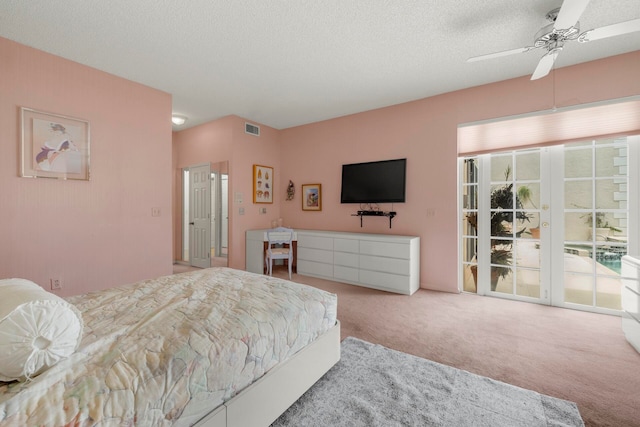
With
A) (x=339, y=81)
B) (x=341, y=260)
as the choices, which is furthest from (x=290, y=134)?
(x=341, y=260)

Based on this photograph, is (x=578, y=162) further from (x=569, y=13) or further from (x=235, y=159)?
(x=235, y=159)

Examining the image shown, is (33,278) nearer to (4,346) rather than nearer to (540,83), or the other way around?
(4,346)

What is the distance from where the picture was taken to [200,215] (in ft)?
17.7

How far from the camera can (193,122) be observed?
514 cm

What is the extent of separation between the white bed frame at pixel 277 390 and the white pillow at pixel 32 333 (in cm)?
59

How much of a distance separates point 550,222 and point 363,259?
236 centimetres

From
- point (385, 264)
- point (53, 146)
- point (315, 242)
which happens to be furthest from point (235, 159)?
point (385, 264)

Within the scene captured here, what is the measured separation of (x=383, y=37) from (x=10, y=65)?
3562 mm

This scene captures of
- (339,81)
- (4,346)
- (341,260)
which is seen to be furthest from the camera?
(341,260)

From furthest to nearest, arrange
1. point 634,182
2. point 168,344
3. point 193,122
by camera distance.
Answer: point 193,122
point 634,182
point 168,344

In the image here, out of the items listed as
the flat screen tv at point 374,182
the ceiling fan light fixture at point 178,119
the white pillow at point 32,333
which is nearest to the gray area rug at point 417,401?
the white pillow at point 32,333

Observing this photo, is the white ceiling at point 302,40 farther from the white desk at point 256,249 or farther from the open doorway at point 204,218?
the white desk at point 256,249

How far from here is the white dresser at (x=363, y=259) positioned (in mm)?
3746

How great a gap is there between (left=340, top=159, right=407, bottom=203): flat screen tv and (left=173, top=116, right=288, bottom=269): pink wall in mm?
1629
